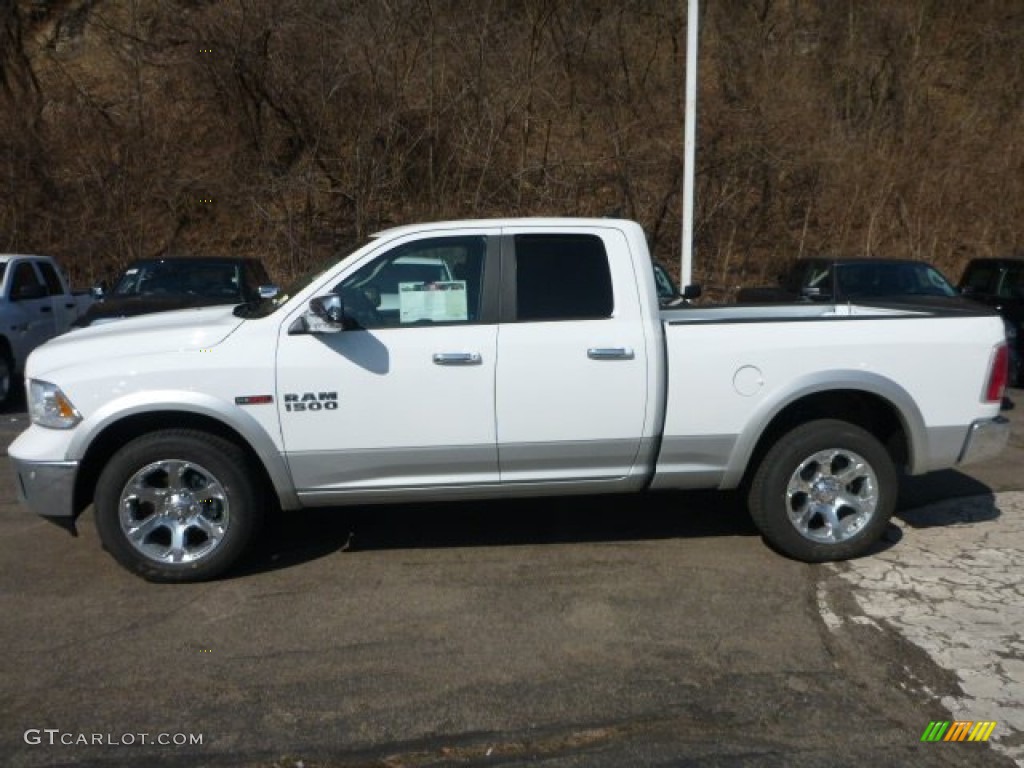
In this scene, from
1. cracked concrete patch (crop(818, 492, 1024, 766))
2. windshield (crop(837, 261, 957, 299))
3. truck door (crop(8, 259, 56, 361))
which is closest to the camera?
cracked concrete patch (crop(818, 492, 1024, 766))

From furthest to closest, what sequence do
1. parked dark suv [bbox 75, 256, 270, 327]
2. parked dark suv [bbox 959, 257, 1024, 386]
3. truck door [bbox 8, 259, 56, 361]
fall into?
parked dark suv [bbox 959, 257, 1024, 386]
truck door [bbox 8, 259, 56, 361]
parked dark suv [bbox 75, 256, 270, 327]

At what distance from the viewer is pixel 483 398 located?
532 centimetres

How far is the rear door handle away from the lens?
534 centimetres

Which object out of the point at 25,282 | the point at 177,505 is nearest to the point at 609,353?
the point at 177,505

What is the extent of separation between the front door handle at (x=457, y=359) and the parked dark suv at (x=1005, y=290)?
907 centimetres

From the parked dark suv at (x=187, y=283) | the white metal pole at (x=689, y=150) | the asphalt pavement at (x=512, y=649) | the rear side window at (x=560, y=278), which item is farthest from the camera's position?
the white metal pole at (x=689, y=150)

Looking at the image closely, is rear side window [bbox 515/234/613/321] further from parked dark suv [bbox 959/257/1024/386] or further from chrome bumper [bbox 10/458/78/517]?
parked dark suv [bbox 959/257/1024/386]

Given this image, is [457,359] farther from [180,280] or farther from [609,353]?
[180,280]

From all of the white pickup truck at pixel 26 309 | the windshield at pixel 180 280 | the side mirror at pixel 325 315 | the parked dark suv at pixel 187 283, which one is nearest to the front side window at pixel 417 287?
the side mirror at pixel 325 315

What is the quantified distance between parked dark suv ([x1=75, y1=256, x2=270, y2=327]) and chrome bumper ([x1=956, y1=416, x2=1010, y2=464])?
25.6 ft

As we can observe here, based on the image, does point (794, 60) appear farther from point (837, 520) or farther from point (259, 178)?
point (837, 520)

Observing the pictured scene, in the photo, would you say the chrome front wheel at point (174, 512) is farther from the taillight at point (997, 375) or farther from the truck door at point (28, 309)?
the truck door at point (28, 309)

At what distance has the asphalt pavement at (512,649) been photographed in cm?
374

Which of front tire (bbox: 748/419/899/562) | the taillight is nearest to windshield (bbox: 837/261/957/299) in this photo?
the taillight
